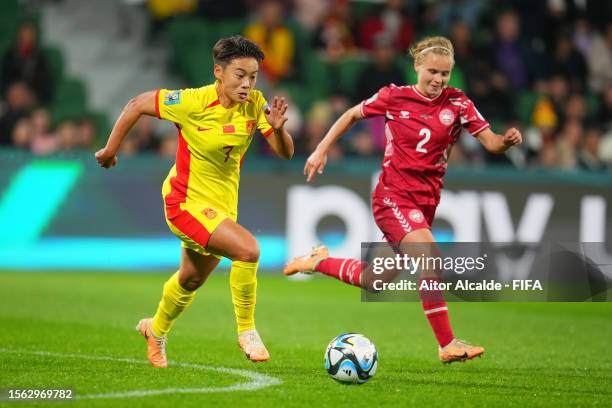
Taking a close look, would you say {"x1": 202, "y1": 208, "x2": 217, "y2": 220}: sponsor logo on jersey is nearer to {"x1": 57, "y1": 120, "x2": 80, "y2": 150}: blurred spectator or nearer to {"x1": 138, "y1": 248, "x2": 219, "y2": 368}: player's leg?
{"x1": 138, "y1": 248, "x2": 219, "y2": 368}: player's leg

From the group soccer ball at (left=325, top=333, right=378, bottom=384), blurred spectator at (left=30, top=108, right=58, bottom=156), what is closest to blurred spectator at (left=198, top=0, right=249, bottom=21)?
blurred spectator at (left=30, top=108, right=58, bottom=156)

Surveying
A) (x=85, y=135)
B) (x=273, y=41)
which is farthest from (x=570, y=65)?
(x=85, y=135)

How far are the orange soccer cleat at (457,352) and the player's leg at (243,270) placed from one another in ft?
4.14

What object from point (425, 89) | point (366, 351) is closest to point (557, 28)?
point (425, 89)

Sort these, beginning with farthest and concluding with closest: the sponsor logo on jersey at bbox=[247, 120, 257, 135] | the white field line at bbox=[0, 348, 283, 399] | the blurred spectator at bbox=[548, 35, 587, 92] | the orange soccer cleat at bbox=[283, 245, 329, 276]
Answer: the blurred spectator at bbox=[548, 35, 587, 92]
the orange soccer cleat at bbox=[283, 245, 329, 276]
the sponsor logo on jersey at bbox=[247, 120, 257, 135]
the white field line at bbox=[0, 348, 283, 399]

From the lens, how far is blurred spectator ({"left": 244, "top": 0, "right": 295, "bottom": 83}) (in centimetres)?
1655

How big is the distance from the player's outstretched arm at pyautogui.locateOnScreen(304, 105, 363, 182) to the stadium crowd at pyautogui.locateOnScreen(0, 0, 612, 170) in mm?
7425

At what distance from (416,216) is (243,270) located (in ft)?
4.54

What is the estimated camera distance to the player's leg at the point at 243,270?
261 inches

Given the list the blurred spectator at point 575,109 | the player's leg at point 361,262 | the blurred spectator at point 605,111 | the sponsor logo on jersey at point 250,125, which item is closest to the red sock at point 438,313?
the player's leg at point 361,262

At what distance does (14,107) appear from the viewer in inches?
600

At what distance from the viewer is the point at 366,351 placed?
630cm

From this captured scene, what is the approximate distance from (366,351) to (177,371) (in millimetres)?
1301

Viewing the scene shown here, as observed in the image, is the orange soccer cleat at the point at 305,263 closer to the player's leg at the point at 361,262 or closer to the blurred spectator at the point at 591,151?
the player's leg at the point at 361,262
